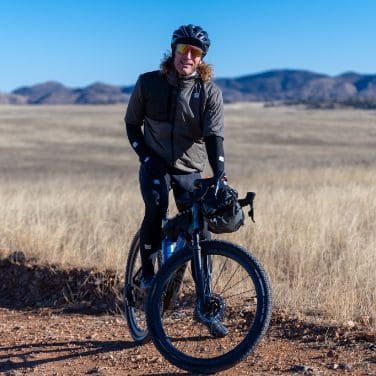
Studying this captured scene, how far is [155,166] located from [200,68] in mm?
682

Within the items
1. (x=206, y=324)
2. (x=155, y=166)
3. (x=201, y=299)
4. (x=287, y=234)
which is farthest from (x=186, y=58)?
(x=287, y=234)

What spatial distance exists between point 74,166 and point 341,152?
12391mm

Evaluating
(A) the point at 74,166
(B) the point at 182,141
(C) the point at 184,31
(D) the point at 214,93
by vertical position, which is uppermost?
(C) the point at 184,31

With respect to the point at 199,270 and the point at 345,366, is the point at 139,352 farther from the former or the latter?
the point at 345,366

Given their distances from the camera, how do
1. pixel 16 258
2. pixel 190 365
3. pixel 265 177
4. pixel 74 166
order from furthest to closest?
pixel 74 166 → pixel 265 177 → pixel 16 258 → pixel 190 365

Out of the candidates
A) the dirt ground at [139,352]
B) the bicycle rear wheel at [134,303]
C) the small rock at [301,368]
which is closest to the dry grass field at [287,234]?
the dirt ground at [139,352]

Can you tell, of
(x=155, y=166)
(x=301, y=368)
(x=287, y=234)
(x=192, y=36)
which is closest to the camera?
(x=301, y=368)

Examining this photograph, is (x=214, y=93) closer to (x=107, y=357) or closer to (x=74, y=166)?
(x=107, y=357)

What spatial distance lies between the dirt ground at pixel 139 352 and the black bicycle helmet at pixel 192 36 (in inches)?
76.8

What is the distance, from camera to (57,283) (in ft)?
21.2

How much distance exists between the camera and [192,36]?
438cm

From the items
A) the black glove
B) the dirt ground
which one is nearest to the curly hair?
the black glove

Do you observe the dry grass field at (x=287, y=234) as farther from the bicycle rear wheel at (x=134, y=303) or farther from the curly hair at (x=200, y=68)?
the curly hair at (x=200, y=68)

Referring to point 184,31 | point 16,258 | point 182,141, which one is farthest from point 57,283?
point 184,31
